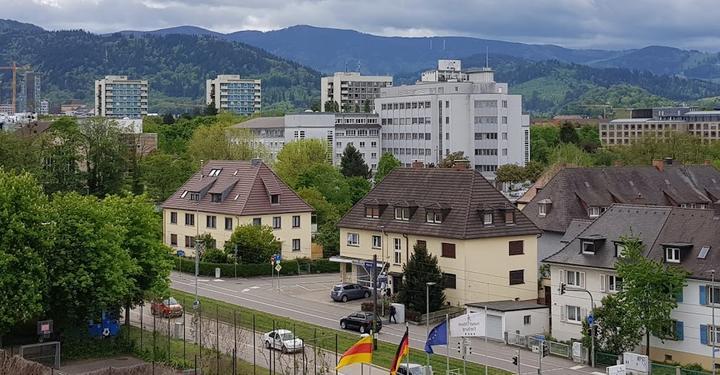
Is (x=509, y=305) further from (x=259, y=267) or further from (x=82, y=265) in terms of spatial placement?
(x=259, y=267)

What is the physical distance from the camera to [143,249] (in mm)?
46781

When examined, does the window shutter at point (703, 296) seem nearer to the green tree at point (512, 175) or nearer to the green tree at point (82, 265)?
the green tree at point (82, 265)

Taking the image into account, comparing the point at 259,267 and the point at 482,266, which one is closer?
the point at 482,266

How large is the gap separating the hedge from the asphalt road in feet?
2.55

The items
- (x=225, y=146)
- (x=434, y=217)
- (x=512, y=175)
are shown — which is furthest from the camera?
(x=512, y=175)

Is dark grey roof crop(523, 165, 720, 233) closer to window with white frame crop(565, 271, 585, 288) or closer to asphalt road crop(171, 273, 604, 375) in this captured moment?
asphalt road crop(171, 273, 604, 375)

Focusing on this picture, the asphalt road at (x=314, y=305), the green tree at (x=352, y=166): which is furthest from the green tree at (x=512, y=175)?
the asphalt road at (x=314, y=305)

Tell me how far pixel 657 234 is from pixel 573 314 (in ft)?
16.8

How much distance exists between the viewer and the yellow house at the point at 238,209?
6988cm

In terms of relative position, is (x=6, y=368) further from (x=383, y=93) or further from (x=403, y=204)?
(x=383, y=93)

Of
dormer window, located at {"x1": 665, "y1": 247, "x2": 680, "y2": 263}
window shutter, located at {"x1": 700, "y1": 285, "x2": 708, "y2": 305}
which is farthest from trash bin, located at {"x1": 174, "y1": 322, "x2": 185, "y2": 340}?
window shutter, located at {"x1": 700, "y1": 285, "x2": 708, "y2": 305}

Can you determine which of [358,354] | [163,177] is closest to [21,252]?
[358,354]

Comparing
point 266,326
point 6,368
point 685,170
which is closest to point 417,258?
point 266,326

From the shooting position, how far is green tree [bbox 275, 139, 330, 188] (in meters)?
101
